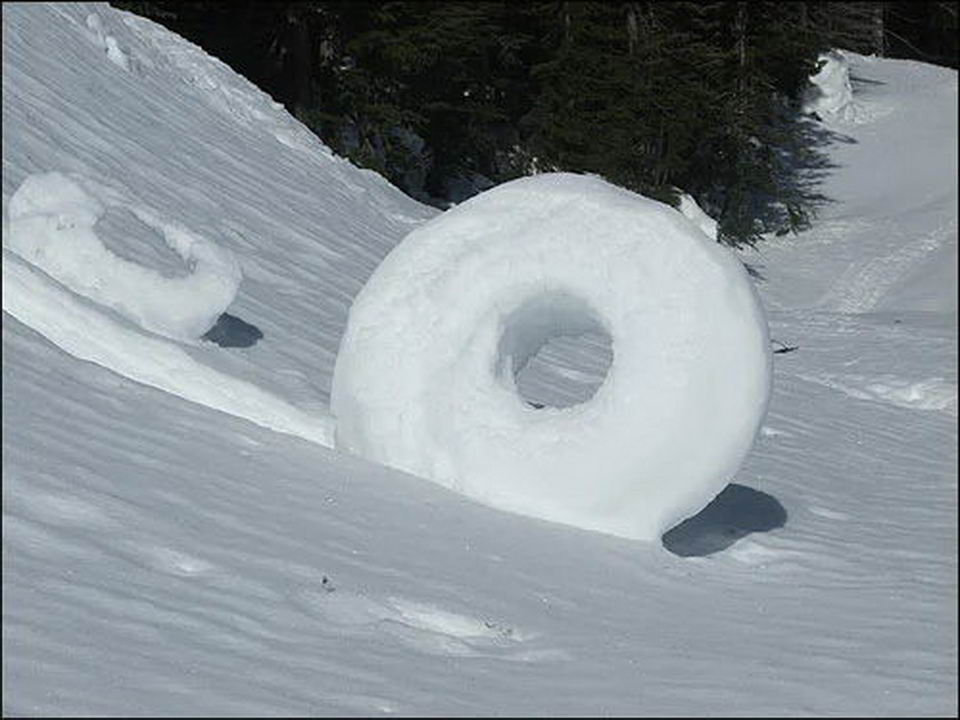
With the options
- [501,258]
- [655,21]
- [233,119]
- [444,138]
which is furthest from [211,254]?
[655,21]

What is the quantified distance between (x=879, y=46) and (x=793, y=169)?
10.5m

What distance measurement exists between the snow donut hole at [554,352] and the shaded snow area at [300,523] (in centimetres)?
4

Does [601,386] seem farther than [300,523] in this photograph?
Yes

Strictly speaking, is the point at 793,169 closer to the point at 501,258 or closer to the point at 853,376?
the point at 853,376

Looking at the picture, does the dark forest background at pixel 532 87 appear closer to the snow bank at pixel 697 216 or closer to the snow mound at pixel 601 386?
the snow bank at pixel 697 216

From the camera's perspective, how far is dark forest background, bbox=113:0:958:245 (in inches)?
842

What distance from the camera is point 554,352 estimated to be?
10.7 meters

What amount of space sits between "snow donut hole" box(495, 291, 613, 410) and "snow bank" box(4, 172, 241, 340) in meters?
Answer: 1.47

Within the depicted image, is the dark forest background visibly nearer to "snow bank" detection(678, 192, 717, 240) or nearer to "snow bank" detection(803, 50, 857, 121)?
"snow bank" detection(678, 192, 717, 240)

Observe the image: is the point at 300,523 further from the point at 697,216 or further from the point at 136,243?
the point at 697,216

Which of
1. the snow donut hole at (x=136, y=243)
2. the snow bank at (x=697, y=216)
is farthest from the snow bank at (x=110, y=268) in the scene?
the snow bank at (x=697, y=216)

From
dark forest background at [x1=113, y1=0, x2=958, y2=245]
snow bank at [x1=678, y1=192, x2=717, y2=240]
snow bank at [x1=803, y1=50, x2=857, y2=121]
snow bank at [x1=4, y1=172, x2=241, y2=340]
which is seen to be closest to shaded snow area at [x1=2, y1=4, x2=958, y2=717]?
snow bank at [x1=4, y1=172, x2=241, y2=340]

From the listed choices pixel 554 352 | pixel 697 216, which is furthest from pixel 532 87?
pixel 554 352

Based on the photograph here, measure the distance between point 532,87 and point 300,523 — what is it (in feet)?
62.8
